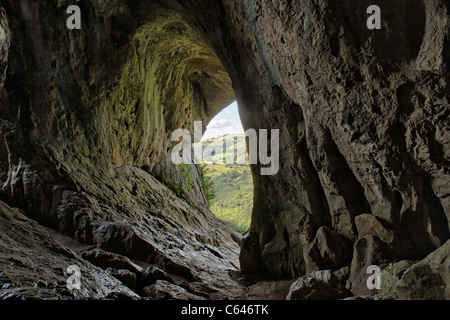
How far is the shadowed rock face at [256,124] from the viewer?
362cm

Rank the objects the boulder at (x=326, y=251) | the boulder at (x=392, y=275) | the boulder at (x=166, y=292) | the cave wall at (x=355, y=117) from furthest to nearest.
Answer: the boulder at (x=326, y=251) → the boulder at (x=166, y=292) → the cave wall at (x=355, y=117) → the boulder at (x=392, y=275)

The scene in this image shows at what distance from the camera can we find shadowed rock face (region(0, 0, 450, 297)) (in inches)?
142

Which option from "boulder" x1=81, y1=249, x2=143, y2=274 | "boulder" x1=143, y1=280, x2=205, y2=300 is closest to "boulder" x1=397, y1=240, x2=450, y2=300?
"boulder" x1=143, y1=280, x2=205, y2=300

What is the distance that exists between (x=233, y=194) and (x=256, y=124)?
928 inches

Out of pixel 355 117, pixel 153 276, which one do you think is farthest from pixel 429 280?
pixel 153 276

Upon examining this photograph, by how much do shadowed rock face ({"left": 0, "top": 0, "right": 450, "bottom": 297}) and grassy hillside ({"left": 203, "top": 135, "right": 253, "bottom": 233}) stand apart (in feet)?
56.2

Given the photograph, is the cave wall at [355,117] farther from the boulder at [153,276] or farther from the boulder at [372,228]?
the boulder at [153,276]

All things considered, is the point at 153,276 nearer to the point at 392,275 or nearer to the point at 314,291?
the point at 314,291

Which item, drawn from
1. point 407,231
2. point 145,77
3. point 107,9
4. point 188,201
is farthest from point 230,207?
point 407,231

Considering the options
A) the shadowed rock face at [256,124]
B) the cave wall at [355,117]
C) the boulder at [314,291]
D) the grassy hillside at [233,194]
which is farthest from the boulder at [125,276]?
the grassy hillside at [233,194]

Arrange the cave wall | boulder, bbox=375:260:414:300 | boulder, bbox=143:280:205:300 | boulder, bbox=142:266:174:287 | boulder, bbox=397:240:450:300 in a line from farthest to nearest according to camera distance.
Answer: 1. boulder, bbox=142:266:174:287
2. boulder, bbox=143:280:205:300
3. the cave wall
4. boulder, bbox=375:260:414:300
5. boulder, bbox=397:240:450:300

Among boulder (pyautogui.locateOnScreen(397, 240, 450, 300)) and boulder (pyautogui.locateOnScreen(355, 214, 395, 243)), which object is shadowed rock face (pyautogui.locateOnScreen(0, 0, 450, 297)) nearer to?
boulder (pyautogui.locateOnScreen(355, 214, 395, 243))

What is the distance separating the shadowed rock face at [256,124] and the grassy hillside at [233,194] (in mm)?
17141
